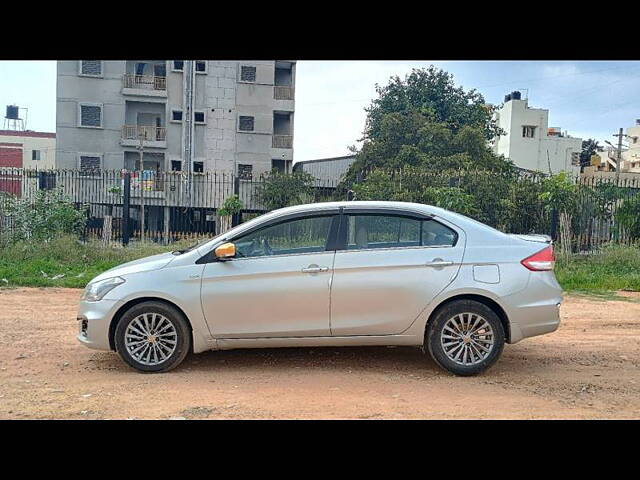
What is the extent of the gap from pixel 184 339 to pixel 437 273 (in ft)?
8.33

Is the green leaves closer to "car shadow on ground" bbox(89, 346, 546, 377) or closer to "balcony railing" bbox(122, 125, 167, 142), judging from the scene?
"car shadow on ground" bbox(89, 346, 546, 377)

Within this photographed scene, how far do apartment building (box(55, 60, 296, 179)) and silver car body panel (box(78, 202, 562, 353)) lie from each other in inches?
1185

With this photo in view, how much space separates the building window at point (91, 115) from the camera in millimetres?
34875

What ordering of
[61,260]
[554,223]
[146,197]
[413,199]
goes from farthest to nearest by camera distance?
[146,197] → [413,199] → [554,223] → [61,260]

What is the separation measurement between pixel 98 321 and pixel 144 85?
32264 mm

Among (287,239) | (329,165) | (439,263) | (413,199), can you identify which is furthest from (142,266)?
(329,165)

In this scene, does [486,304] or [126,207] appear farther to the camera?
[126,207]

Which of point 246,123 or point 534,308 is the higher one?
point 246,123

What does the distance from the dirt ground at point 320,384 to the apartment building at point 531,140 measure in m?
47.9

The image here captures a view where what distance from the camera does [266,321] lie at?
5949mm

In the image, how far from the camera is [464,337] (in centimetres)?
591

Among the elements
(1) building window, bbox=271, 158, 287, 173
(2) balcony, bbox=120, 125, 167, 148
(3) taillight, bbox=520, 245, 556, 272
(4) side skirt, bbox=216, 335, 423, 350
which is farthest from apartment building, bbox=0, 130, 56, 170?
(3) taillight, bbox=520, 245, 556, 272

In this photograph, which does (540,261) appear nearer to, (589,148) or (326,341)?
(326,341)

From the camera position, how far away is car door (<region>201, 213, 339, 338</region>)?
A: 593 cm
